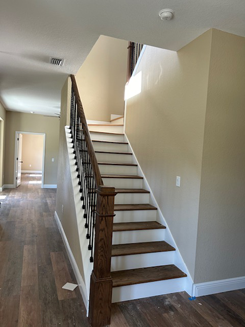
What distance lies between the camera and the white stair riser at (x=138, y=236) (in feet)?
8.29

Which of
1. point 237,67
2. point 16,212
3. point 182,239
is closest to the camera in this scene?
point 237,67

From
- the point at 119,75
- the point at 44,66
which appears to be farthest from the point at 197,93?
the point at 119,75

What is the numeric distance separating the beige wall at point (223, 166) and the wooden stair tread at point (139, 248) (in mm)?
419

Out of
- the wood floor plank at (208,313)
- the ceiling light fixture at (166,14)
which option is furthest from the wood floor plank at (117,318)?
the ceiling light fixture at (166,14)

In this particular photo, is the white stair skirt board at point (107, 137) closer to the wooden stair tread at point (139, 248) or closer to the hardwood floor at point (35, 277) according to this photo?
the hardwood floor at point (35, 277)

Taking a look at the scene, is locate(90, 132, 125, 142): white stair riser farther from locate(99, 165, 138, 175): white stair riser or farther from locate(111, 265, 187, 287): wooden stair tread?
locate(111, 265, 187, 287): wooden stair tread

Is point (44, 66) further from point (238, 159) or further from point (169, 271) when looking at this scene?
point (169, 271)

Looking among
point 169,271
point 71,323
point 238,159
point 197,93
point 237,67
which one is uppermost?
point 237,67

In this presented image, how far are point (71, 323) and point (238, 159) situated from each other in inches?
83.5

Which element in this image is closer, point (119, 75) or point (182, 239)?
point (182, 239)

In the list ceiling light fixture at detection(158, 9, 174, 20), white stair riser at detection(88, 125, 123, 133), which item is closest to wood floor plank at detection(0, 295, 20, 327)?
ceiling light fixture at detection(158, 9, 174, 20)

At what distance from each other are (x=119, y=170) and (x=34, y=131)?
17.9 ft

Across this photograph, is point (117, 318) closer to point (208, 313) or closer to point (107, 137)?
point (208, 313)

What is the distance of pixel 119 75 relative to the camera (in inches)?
225
